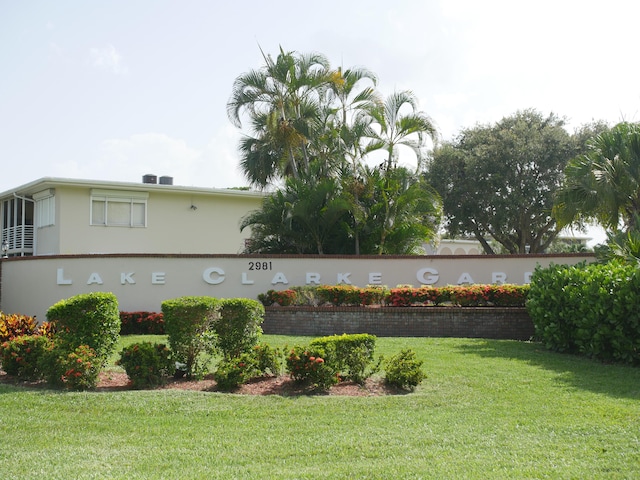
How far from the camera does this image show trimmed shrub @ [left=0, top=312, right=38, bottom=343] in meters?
11.6

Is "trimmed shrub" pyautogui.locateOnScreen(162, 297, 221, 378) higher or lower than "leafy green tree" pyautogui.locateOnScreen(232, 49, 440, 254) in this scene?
lower

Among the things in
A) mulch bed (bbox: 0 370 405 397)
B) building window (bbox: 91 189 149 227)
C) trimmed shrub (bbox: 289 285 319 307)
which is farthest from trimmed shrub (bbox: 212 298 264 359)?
building window (bbox: 91 189 149 227)

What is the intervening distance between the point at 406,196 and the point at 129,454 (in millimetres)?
15796

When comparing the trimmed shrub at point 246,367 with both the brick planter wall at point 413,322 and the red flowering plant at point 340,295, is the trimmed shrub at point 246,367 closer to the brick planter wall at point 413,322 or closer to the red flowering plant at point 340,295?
the brick planter wall at point 413,322

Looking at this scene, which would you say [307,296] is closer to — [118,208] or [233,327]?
[233,327]

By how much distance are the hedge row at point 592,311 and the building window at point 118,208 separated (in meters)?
17.0

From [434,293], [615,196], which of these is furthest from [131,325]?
[615,196]

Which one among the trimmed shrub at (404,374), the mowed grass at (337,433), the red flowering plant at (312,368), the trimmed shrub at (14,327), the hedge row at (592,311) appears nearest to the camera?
the mowed grass at (337,433)

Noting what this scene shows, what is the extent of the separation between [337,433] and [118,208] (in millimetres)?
20633

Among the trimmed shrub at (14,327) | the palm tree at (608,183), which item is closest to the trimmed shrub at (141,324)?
the trimmed shrub at (14,327)

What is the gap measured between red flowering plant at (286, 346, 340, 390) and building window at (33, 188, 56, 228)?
60.8ft

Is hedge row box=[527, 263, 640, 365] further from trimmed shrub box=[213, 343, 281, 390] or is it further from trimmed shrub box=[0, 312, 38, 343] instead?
trimmed shrub box=[0, 312, 38, 343]

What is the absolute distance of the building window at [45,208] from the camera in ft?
82.2

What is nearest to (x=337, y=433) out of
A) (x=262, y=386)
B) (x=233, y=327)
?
(x=262, y=386)
